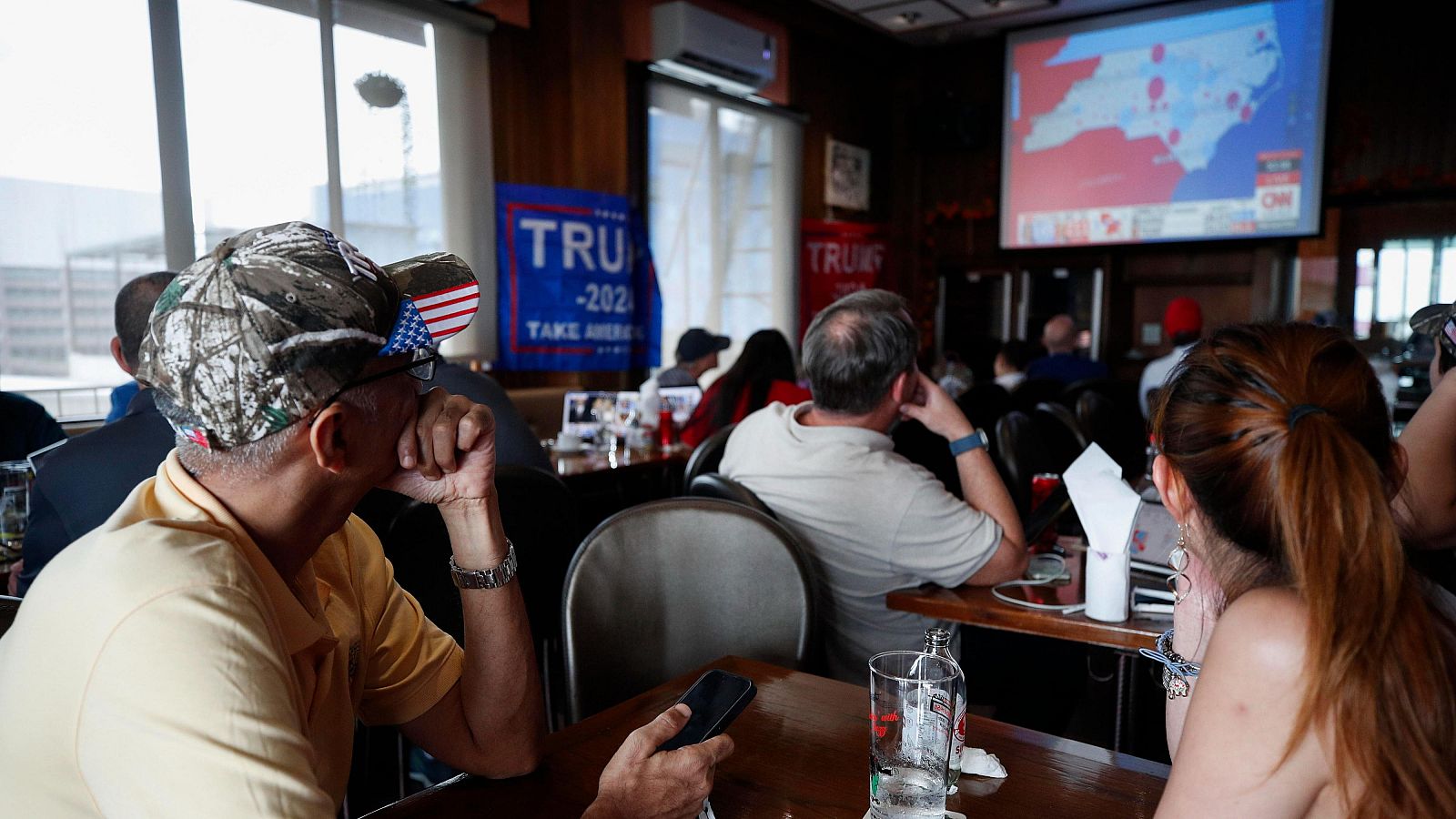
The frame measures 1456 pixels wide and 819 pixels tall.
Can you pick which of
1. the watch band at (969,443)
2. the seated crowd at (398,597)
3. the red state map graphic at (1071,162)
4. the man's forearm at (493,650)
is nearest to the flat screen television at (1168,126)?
the red state map graphic at (1071,162)

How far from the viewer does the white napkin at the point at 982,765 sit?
3.25ft

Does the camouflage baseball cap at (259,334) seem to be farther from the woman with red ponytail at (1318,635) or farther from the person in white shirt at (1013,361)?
the person in white shirt at (1013,361)

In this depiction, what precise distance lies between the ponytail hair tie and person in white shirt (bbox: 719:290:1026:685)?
1.01 metres

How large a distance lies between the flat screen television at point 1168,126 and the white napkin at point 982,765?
6408mm

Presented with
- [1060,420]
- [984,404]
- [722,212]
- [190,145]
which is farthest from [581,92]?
[1060,420]

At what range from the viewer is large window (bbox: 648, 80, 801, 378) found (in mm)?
5941

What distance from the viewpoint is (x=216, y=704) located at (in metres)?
0.64

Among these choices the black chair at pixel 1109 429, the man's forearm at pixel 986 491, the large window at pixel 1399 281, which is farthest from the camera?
the large window at pixel 1399 281

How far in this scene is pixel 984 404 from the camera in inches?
162

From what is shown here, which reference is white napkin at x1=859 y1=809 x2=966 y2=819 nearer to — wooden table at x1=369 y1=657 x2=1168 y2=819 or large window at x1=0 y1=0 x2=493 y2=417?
wooden table at x1=369 y1=657 x2=1168 y2=819

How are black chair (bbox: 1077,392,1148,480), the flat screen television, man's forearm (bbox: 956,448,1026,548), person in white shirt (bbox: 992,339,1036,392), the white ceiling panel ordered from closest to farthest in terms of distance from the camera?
man's forearm (bbox: 956,448,1026,548)
black chair (bbox: 1077,392,1148,480)
person in white shirt (bbox: 992,339,1036,392)
the flat screen television
the white ceiling panel

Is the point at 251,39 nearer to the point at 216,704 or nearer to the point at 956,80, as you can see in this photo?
the point at 216,704

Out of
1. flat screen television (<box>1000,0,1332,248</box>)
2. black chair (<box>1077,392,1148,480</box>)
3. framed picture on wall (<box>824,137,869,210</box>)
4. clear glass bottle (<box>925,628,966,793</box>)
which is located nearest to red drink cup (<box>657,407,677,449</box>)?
black chair (<box>1077,392,1148,480</box>)

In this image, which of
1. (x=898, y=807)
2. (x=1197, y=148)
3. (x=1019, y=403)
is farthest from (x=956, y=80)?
(x=898, y=807)
